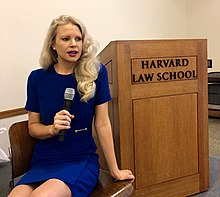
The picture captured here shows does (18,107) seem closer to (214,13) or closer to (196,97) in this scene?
(196,97)

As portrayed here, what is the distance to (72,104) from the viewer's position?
148 centimetres

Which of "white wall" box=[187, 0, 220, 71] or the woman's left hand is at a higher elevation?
"white wall" box=[187, 0, 220, 71]

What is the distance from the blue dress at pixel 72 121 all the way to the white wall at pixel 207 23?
4.26m

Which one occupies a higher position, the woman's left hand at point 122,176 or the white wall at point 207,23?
the white wall at point 207,23

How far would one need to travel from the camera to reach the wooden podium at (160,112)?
77.0 inches

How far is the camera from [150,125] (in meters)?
2.05

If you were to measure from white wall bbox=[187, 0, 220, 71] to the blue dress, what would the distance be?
4.26 meters

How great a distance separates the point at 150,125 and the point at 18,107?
68.3 inches

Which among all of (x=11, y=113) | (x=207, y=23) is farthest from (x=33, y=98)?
(x=207, y=23)

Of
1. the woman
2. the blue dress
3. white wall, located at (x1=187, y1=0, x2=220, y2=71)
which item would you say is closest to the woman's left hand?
the woman

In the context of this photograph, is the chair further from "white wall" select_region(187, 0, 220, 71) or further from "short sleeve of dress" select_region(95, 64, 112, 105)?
"white wall" select_region(187, 0, 220, 71)

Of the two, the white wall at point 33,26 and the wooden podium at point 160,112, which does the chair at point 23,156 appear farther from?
the white wall at point 33,26

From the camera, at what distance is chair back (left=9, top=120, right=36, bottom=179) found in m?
1.52

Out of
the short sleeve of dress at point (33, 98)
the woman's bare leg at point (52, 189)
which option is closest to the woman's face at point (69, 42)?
the short sleeve of dress at point (33, 98)
